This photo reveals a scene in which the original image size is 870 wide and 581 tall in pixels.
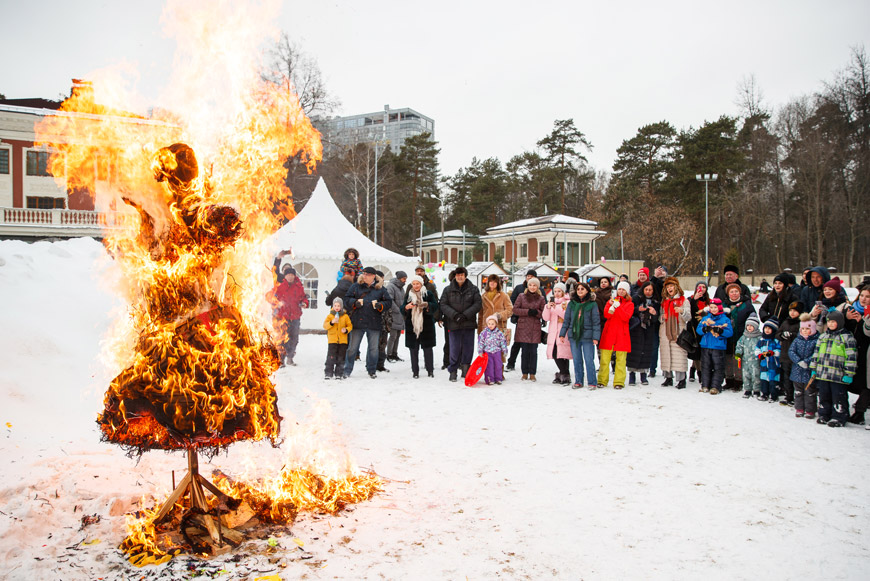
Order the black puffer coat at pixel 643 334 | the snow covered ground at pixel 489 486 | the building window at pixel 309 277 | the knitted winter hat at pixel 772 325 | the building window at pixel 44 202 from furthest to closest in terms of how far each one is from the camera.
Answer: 1. the building window at pixel 44 202
2. the building window at pixel 309 277
3. the black puffer coat at pixel 643 334
4. the knitted winter hat at pixel 772 325
5. the snow covered ground at pixel 489 486

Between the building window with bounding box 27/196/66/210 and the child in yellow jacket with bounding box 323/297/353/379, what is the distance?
25044 mm

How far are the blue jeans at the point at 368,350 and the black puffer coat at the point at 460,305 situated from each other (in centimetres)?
135

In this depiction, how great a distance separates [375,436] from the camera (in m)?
6.28

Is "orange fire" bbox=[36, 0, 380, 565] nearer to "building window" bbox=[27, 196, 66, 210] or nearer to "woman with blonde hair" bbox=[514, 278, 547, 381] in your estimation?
"woman with blonde hair" bbox=[514, 278, 547, 381]

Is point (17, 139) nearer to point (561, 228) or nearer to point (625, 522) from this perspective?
point (625, 522)

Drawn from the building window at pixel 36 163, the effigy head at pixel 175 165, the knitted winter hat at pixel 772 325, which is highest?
the building window at pixel 36 163

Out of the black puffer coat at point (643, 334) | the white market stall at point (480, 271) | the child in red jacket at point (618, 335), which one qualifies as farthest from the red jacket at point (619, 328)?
the white market stall at point (480, 271)

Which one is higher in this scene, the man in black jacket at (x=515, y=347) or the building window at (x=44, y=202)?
the building window at (x=44, y=202)

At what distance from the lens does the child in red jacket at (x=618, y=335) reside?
9367mm

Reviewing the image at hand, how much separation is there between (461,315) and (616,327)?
2.75 metres

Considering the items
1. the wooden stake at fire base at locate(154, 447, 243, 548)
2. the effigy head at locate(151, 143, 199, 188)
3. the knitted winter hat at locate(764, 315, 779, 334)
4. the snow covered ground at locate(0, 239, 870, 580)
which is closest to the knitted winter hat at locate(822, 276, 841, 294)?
the knitted winter hat at locate(764, 315, 779, 334)

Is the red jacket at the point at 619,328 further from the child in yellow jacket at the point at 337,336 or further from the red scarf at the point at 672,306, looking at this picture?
the child in yellow jacket at the point at 337,336

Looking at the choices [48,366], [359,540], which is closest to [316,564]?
[359,540]

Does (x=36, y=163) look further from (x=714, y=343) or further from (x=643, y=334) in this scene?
(x=714, y=343)
